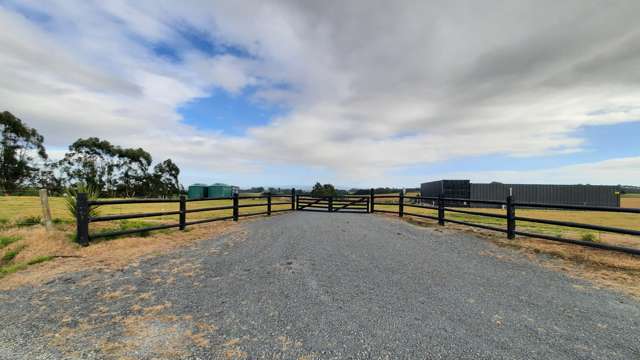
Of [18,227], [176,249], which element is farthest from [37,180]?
[176,249]

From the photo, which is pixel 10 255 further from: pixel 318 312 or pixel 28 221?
pixel 318 312

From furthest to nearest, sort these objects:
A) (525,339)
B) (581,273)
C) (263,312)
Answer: (581,273) < (263,312) < (525,339)

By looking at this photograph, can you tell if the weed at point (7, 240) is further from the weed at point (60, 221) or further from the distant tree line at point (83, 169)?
the distant tree line at point (83, 169)

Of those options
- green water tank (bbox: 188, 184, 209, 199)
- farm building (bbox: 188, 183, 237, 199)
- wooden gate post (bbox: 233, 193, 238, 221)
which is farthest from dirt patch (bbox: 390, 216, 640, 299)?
green water tank (bbox: 188, 184, 209, 199)

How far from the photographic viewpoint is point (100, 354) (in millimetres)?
2723

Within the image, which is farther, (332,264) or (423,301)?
(332,264)

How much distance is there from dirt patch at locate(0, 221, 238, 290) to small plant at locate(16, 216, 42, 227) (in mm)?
729

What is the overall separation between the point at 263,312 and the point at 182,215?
7.31 meters

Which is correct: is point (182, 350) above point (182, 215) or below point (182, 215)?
below

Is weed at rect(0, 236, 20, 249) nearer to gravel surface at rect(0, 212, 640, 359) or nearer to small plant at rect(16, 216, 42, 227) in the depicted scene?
small plant at rect(16, 216, 42, 227)

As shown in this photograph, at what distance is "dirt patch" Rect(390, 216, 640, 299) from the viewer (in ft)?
15.8

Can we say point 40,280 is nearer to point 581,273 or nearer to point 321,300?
point 321,300

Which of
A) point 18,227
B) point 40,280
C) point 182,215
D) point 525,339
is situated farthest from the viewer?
point 182,215

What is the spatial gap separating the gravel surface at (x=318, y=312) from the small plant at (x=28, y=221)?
5016 millimetres
